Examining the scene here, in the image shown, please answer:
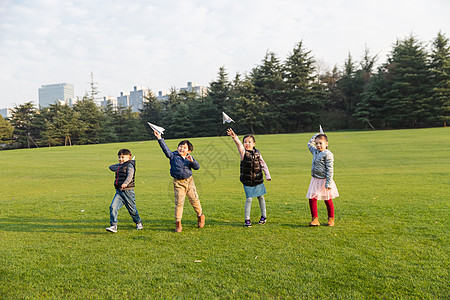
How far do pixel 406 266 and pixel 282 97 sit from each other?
52375 millimetres

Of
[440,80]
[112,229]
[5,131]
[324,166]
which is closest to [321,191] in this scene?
[324,166]

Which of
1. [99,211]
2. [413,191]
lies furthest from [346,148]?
[99,211]

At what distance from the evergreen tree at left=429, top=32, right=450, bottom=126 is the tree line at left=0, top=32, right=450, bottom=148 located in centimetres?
11

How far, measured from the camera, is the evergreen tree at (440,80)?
40469 mm

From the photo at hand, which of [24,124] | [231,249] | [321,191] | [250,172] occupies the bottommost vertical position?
[231,249]

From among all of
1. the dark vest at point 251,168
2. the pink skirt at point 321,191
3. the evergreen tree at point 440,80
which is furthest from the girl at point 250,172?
the evergreen tree at point 440,80

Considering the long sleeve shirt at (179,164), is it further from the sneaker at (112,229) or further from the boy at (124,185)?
the sneaker at (112,229)

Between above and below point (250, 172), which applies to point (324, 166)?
above

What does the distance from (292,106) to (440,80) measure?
841 inches

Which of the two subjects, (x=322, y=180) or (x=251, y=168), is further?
(x=251, y=168)

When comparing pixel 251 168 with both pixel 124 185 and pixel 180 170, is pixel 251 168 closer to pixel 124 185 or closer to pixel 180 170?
pixel 180 170

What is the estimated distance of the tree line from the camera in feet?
143

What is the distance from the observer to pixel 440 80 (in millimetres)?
42938

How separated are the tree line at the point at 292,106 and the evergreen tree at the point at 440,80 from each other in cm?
11
